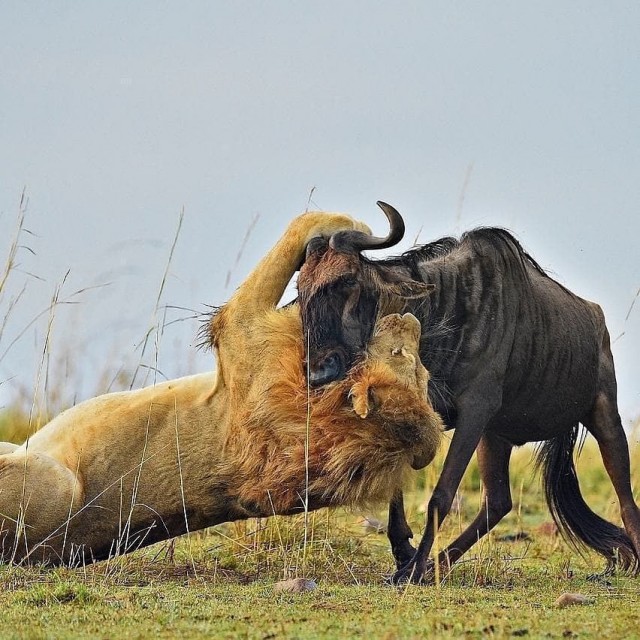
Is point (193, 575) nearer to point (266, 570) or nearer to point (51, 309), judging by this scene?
point (266, 570)

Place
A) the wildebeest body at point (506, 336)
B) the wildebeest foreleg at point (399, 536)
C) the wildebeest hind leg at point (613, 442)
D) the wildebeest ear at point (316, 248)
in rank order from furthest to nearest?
the wildebeest hind leg at point (613, 442)
the wildebeest foreleg at point (399, 536)
the wildebeest body at point (506, 336)
the wildebeest ear at point (316, 248)

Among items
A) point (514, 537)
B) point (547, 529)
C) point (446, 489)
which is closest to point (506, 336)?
point (446, 489)

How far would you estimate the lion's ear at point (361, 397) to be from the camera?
15.7 feet

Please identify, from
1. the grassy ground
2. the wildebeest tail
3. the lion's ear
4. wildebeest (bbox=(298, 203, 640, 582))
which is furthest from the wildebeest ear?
the wildebeest tail

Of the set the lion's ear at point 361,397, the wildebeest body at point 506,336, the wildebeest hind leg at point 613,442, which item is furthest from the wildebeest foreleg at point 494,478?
the lion's ear at point 361,397

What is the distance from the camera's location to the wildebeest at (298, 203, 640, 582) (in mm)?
5121

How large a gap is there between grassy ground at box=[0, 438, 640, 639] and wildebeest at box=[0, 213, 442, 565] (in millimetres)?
258

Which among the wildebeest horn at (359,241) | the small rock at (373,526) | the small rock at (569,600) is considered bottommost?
the small rock at (373,526)

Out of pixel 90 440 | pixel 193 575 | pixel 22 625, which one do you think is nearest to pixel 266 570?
pixel 193 575

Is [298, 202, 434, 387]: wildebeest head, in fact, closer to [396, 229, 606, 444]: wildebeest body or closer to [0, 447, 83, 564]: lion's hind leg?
[396, 229, 606, 444]: wildebeest body

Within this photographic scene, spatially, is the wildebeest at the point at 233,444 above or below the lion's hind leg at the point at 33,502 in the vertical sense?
A: above

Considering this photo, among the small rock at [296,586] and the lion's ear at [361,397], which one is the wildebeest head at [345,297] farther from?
the small rock at [296,586]

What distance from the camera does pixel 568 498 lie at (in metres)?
6.80

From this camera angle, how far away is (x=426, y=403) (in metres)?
4.95
